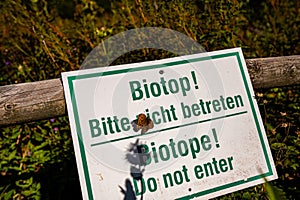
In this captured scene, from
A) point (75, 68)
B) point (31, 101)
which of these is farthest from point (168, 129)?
point (75, 68)

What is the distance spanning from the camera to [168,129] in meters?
1.53

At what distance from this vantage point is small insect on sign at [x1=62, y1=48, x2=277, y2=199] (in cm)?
142

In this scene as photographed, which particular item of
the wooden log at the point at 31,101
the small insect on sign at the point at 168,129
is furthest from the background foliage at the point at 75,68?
the wooden log at the point at 31,101

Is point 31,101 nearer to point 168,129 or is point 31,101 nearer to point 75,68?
point 168,129

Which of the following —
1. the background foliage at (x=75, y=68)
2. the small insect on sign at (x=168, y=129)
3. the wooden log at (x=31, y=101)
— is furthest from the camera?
the background foliage at (x=75, y=68)

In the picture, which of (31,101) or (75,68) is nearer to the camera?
(31,101)

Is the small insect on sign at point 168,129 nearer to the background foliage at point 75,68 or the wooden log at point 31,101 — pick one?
the wooden log at point 31,101

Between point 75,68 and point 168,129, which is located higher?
point 75,68

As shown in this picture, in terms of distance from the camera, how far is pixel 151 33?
8.03 ft

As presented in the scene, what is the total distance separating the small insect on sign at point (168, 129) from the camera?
142 centimetres

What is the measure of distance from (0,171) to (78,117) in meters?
1.22

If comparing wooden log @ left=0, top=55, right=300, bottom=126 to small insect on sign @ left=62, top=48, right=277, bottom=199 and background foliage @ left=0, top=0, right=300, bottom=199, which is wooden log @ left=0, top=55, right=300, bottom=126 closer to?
small insect on sign @ left=62, top=48, right=277, bottom=199

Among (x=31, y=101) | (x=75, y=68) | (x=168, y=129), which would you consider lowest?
(x=168, y=129)

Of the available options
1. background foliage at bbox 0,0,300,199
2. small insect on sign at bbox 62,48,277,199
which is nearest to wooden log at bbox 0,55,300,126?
small insect on sign at bbox 62,48,277,199
